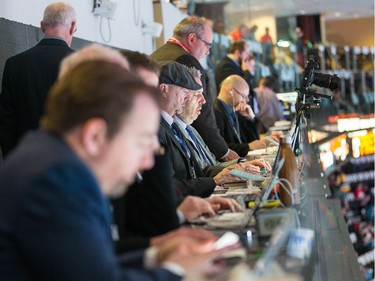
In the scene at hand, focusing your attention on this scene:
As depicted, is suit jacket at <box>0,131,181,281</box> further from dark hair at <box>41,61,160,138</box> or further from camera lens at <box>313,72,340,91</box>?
camera lens at <box>313,72,340,91</box>

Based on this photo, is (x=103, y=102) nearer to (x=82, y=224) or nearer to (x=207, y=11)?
(x=82, y=224)

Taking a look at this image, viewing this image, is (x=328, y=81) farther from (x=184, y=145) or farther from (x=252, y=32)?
(x=252, y=32)

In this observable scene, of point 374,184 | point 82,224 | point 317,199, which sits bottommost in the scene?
point 374,184

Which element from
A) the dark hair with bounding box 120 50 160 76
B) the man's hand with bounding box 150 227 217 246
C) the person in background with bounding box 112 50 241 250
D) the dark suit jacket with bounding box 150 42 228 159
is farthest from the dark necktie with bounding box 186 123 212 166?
the man's hand with bounding box 150 227 217 246

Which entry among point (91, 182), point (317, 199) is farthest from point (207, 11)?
point (91, 182)

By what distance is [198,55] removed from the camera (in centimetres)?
552

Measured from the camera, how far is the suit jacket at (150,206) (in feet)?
7.45

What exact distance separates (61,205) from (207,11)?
9.84 metres

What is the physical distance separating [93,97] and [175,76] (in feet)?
7.69

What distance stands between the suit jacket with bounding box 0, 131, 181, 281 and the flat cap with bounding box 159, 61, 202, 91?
2.27 metres

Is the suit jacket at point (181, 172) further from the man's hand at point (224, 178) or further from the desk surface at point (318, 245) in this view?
the desk surface at point (318, 245)

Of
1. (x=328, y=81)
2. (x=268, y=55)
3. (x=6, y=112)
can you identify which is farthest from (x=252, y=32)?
(x=6, y=112)

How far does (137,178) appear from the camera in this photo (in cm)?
230

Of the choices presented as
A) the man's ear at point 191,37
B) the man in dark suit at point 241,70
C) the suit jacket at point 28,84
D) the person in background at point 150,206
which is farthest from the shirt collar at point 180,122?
the man in dark suit at point 241,70
